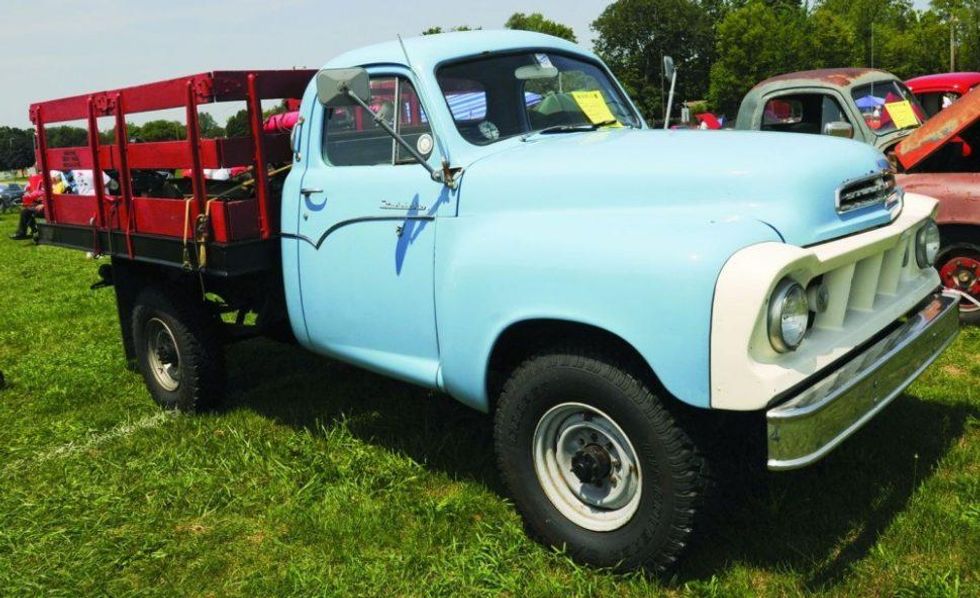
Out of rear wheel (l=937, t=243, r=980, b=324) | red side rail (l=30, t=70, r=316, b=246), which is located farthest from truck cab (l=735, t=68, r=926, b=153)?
red side rail (l=30, t=70, r=316, b=246)

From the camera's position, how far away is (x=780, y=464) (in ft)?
7.70

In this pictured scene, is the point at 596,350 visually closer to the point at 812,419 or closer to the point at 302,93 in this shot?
the point at 812,419

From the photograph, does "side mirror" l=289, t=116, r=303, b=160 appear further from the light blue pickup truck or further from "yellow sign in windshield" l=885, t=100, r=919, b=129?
"yellow sign in windshield" l=885, t=100, r=919, b=129

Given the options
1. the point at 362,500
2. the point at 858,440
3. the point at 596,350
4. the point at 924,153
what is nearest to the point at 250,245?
the point at 362,500

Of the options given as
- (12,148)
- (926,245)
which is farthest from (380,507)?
(12,148)

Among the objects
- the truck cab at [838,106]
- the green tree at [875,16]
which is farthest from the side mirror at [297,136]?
the green tree at [875,16]

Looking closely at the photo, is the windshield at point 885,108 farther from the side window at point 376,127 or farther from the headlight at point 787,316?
the headlight at point 787,316

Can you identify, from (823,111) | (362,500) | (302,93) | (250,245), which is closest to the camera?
(362,500)

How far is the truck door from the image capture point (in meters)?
3.32

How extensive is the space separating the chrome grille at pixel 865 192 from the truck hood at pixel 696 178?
2 centimetres

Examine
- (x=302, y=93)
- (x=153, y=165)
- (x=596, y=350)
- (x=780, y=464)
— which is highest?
(x=302, y=93)

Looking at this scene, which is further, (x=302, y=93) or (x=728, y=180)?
(x=302, y=93)

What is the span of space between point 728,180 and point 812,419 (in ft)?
2.70

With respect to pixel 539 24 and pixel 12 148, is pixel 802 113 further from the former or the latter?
pixel 12 148
